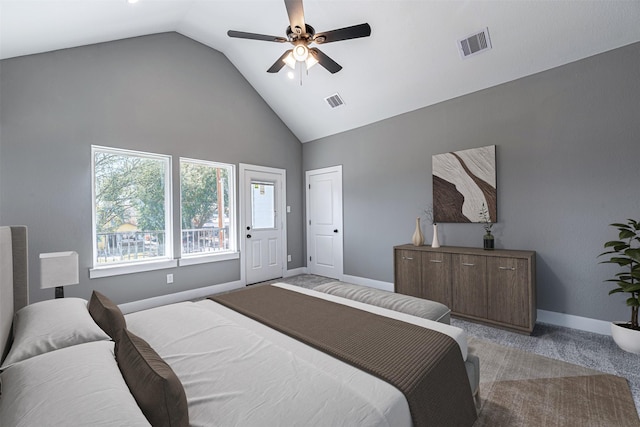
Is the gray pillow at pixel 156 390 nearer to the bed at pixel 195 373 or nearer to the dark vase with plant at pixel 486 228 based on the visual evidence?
the bed at pixel 195 373

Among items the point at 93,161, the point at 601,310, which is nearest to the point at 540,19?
the point at 601,310

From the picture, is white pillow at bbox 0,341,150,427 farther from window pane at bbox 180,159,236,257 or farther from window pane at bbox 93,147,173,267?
window pane at bbox 180,159,236,257

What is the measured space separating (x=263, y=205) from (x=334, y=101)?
2186mm

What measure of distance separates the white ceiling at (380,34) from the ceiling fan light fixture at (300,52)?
1037 mm

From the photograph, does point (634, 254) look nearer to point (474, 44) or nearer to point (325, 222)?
point (474, 44)

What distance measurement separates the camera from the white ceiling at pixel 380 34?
8.27 ft

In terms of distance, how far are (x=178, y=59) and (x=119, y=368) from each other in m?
4.29

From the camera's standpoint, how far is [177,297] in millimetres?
4000

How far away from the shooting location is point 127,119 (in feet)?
11.8

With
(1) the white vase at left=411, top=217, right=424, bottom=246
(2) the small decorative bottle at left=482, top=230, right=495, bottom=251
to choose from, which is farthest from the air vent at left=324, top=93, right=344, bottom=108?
(2) the small decorative bottle at left=482, top=230, right=495, bottom=251

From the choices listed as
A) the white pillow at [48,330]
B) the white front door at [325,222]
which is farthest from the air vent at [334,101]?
the white pillow at [48,330]

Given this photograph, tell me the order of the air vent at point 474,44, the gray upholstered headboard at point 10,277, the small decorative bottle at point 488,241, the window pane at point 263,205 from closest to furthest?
the gray upholstered headboard at point 10,277
the air vent at point 474,44
the small decorative bottle at point 488,241
the window pane at point 263,205

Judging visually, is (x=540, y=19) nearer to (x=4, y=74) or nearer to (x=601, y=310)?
(x=601, y=310)

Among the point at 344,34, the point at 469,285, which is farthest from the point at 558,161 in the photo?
the point at 344,34
